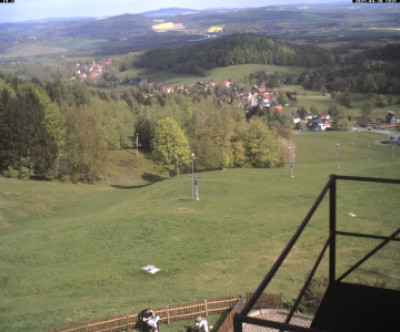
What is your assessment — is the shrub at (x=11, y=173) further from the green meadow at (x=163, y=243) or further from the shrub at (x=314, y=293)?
the shrub at (x=314, y=293)

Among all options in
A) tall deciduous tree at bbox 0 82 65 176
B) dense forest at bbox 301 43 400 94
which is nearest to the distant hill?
dense forest at bbox 301 43 400 94

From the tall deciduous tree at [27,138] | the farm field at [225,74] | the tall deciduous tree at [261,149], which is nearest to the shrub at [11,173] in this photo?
the tall deciduous tree at [27,138]

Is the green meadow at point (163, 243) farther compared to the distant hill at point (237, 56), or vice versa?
the distant hill at point (237, 56)

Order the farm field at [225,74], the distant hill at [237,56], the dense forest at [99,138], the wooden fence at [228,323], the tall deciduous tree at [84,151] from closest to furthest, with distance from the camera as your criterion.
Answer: the wooden fence at [228,323]
the dense forest at [99,138]
the tall deciduous tree at [84,151]
the farm field at [225,74]
the distant hill at [237,56]

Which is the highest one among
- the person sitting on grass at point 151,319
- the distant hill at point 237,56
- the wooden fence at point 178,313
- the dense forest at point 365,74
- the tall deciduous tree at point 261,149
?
the distant hill at point 237,56

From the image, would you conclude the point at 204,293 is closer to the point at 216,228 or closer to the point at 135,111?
the point at 216,228

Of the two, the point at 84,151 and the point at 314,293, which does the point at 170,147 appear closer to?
the point at 84,151

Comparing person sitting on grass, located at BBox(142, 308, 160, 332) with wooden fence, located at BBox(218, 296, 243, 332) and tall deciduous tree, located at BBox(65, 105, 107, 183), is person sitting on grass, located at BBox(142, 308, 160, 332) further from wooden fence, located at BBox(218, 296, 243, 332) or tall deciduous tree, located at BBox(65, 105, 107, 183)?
tall deciduous tree, located at BBox(65, 105, 107, 183)
